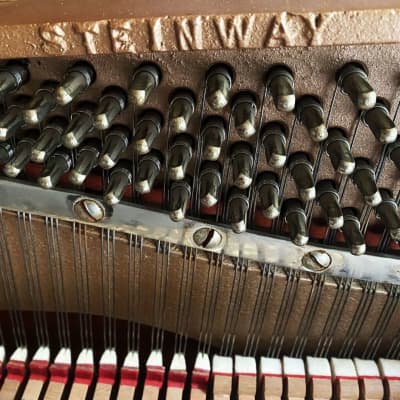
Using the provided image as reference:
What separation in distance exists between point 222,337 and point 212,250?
392mm

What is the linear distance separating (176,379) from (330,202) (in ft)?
2.35

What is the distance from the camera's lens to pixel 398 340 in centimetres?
166

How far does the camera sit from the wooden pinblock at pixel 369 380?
1605 millimetres

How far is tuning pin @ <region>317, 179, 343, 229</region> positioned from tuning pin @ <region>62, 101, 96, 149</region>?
0.48 m

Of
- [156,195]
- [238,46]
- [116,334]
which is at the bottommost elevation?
[116,334]

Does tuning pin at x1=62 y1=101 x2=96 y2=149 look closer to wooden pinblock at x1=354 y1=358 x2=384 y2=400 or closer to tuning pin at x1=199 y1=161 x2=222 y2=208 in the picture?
tuning pin at x1=199 y1=161 x2=222 y2=208

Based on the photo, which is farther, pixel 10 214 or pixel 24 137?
pixel 10 214

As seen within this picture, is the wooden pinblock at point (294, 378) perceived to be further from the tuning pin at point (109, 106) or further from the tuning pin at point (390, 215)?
the tuning pin at point (109, 106)

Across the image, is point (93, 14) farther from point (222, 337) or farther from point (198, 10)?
point (222, 337)

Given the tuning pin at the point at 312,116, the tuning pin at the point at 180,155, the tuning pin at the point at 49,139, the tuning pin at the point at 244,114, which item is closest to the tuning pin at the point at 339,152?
the tuning pin at the point at 312,116

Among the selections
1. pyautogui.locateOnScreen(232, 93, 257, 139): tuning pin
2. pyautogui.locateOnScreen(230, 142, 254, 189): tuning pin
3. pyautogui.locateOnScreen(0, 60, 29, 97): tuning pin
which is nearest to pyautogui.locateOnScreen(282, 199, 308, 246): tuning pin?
pyautogui.locateOnScreen(230, 142, 254, 189): tuning pin

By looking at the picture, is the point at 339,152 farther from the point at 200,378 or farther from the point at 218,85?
the point at 200,378

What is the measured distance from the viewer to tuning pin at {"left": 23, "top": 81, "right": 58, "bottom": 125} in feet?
3.50

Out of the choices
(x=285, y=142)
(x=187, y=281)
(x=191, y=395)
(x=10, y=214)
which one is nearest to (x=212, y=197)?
(x=285, y=142)
